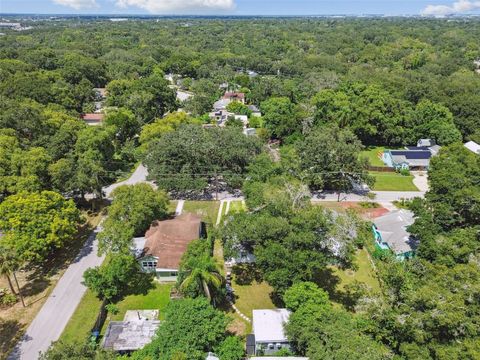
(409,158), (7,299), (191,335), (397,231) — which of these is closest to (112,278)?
(7,299)

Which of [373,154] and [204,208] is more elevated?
[204,208]

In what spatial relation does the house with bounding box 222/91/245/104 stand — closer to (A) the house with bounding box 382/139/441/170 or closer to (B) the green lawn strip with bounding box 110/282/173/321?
(A) the house with bounding box 382/139/441/170

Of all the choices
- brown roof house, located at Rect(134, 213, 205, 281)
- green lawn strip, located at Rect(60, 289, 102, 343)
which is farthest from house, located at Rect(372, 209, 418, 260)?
green lawn strip, located at Rect(60, 289, 102, 343)

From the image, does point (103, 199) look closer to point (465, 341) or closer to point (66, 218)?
point (66, 218)

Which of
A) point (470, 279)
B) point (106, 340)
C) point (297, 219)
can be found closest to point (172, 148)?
point (297, 219)

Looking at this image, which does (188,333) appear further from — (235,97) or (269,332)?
(235,97)

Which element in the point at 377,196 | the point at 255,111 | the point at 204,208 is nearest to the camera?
the point at 204,208

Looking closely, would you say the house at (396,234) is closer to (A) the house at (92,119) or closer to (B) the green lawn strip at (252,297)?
(B) the green lawn strip at (252,297)
